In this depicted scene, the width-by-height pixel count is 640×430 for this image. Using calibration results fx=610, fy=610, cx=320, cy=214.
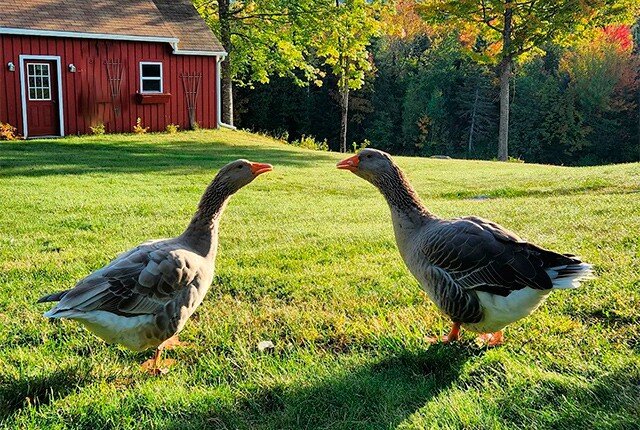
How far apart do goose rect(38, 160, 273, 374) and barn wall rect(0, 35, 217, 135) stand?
20.2 m

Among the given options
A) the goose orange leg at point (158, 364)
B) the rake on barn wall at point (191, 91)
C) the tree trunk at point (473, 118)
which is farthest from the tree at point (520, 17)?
the goose orange leg at point (158, 364)

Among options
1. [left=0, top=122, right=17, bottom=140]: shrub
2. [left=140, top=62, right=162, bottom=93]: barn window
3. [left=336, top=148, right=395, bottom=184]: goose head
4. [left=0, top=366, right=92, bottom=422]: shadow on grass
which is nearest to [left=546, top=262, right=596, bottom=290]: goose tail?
[left=336, top=148, right=395, bottom=184]: goose head

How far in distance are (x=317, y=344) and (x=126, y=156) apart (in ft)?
46.7

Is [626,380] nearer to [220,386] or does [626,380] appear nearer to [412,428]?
[412,428]

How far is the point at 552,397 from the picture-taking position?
341 cm

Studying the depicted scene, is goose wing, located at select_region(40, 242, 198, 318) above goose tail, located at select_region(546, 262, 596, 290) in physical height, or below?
below

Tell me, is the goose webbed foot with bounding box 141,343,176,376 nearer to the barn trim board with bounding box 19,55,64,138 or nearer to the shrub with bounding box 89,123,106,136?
the barn trim board with bounding box 19,55,64,138

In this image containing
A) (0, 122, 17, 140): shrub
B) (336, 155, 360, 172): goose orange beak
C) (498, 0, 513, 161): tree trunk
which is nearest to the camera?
(336, 155, 360, 172): goose orange beak

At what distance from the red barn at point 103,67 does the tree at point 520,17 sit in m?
11.0

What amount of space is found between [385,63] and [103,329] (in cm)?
5836

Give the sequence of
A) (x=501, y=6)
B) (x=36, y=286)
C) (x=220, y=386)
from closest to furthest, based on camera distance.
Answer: (x=220, y=386)
(x=36, y=286)
(x=501, y=6)

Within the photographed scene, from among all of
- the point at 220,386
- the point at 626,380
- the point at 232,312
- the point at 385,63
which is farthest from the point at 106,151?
the point at 385,63

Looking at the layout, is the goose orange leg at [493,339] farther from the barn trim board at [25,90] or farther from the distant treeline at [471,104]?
the distant treeline at [471,104]

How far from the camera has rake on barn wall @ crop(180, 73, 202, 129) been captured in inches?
1024
